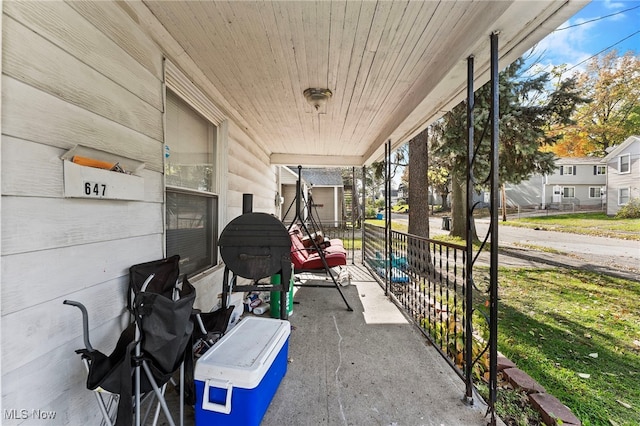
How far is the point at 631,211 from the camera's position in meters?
14.6

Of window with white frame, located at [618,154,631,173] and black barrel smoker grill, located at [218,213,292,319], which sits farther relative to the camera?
window with white frame, located at [618,154,631,173]

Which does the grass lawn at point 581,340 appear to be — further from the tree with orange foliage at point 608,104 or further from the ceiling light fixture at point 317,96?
the tree with orange foliage at point 608,104

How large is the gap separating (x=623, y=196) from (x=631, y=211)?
3059 mm

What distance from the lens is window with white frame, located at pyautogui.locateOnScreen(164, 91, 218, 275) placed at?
221 centimetres

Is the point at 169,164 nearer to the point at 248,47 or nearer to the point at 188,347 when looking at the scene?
the point at 248,47

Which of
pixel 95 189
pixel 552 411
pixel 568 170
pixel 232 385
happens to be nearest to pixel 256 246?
pixel 232 385

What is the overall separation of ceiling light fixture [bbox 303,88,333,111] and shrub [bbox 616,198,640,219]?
66.2 feet

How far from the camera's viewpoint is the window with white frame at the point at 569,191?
76.1 ft

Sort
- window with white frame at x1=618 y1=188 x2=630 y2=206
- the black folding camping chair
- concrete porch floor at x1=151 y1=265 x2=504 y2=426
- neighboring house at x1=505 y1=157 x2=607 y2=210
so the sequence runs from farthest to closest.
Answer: neighboring house at x1=505 y1=157 x2=607 y2=210 < window with white frame at x1=618 y1=188 x2=630 y2=206 < concrete porch floor at x1=151 y1=265 x2=504 y2=426 < the black folding camping chair

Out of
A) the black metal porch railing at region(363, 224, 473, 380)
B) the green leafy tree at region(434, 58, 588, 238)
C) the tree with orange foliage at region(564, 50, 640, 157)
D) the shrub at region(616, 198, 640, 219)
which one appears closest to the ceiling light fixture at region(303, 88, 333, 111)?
the black metal porch railing at region(363, 224, 473, 380)

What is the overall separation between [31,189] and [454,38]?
7.60 ft

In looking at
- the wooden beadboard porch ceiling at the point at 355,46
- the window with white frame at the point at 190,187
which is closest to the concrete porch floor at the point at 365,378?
the window with white frame at the point at 190,187

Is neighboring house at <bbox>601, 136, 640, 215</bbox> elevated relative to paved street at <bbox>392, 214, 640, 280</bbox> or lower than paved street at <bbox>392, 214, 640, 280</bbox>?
elevated

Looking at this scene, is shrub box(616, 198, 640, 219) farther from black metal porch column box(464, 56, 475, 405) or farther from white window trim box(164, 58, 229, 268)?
white window trim box(164, 58, 229, 268)
